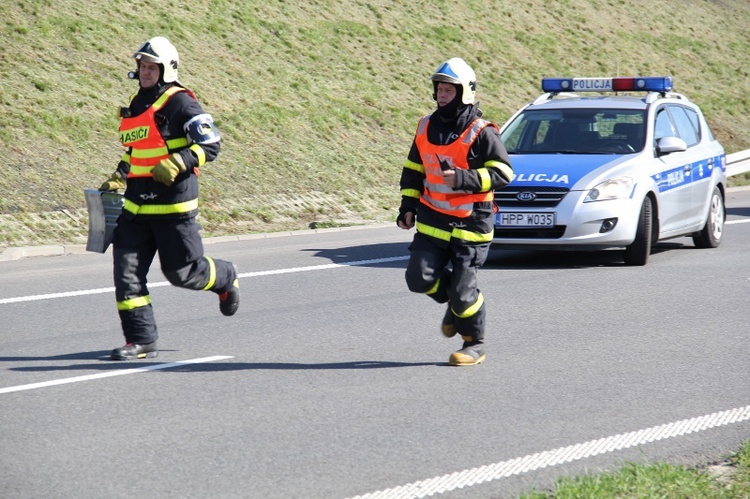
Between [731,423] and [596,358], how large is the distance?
163 cm

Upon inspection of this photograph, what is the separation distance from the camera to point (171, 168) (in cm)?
686

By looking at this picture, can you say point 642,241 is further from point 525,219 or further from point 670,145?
point 525,219

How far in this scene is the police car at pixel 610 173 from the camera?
11.1m

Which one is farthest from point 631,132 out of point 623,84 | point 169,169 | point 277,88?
→ point 277,88

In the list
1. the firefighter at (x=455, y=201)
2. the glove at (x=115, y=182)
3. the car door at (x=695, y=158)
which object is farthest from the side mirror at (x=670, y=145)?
the glove at (x=115, y=182)

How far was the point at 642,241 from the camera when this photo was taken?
449 inches

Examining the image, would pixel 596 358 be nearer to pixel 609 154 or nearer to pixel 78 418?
pixel 78 418

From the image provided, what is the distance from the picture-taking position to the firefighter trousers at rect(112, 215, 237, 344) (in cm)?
716

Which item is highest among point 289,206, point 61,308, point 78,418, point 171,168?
point 171,168

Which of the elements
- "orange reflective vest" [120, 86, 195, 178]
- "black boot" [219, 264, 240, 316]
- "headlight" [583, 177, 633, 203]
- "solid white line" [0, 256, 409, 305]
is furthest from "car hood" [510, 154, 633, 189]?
"orange reflective vest" [120, 86, 195, 178]

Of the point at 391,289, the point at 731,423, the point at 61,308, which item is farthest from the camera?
the point at 391,289

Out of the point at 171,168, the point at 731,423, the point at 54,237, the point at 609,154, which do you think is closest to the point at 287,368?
the point at 171,168

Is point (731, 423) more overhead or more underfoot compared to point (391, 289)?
more overhead

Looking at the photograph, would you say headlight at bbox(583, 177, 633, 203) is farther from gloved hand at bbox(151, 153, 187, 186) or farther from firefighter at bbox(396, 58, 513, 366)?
gloved hand at bbox(151, 153, 187, 186)
